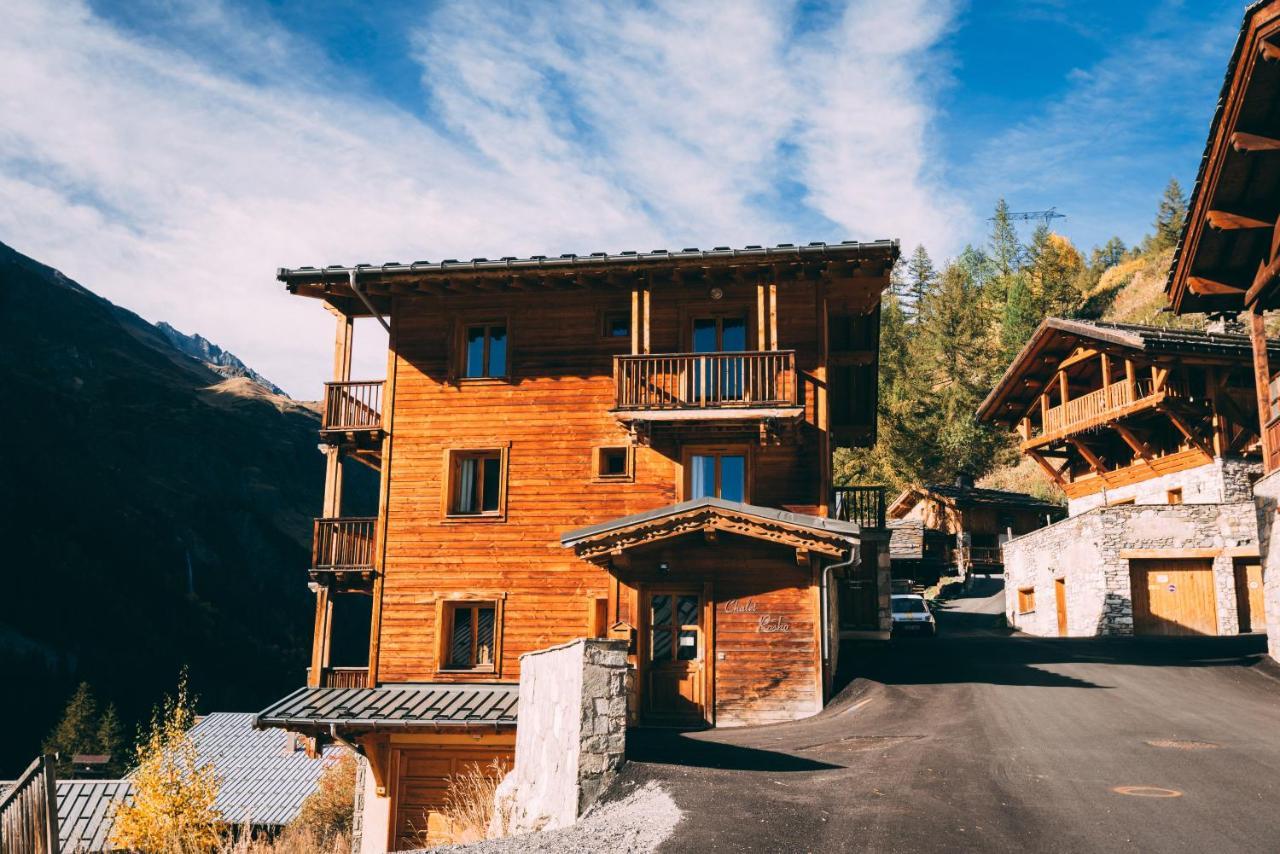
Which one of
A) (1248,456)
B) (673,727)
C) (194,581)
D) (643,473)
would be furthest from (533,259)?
(194,581)

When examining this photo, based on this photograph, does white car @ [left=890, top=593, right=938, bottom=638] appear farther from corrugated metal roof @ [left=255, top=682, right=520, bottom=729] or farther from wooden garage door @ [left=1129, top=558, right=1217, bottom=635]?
corrugated metal roof @ [left=255, top=682, right=520, bottom=729]

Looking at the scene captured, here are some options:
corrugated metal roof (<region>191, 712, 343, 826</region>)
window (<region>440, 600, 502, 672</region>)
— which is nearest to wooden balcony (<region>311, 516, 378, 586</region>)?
window (<region>440, 600, 502, 672</region>)

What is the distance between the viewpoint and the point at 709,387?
65.9ft

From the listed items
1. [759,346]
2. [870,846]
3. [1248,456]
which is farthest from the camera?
[1248,456]

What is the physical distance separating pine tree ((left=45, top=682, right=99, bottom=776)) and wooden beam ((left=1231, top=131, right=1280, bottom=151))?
180ft

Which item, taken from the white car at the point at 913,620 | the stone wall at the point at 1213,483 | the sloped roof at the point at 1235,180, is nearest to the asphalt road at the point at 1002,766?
the sloped roof at the point at 1235,180

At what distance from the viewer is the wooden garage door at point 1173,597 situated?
1060 inches

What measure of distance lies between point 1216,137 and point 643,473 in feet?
39.2

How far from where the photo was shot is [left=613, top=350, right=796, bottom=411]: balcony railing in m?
19.5

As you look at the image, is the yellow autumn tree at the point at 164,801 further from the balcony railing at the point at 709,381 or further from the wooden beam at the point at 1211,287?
the wooden beam at the point at 1211,287

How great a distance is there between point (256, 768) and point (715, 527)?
32311 millimetres

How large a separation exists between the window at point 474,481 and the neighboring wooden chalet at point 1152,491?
17600 mm

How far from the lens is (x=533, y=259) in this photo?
20719 millimetres

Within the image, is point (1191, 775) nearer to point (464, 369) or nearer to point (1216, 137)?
point (1216, 137)
